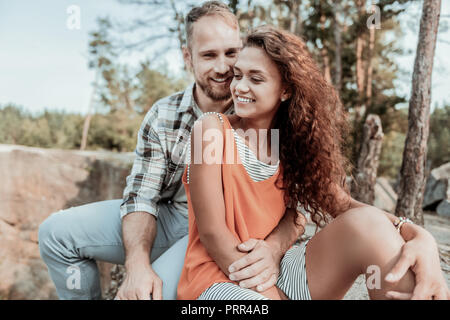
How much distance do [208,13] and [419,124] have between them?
336 cm

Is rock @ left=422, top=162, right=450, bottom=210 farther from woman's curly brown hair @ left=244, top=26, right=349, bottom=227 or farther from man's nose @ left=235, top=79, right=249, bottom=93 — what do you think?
man's nose @ left=235, top=79, right=249, bottom=93

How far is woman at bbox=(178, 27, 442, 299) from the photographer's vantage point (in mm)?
1327

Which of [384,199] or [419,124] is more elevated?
[419,124]

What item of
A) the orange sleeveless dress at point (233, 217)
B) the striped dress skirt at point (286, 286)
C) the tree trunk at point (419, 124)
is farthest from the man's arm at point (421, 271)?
the tree trunk at point (419, 124)

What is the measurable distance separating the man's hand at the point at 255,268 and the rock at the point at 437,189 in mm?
7313

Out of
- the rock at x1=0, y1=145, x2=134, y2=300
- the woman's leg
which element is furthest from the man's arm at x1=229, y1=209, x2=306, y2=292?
the rock at x1=0, y1=145, x2=134, y2=300

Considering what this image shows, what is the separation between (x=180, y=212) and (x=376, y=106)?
36.7ft

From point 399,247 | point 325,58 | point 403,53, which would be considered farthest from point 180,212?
point 403,53

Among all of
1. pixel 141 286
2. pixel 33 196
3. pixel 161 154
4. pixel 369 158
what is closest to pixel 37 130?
pixel 33 196

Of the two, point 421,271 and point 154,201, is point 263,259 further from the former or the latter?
point 154,201

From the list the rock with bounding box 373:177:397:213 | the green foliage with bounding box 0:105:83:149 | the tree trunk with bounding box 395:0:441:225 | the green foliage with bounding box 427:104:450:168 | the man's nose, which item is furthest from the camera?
the green foliage with bounding box 0:105:83:149

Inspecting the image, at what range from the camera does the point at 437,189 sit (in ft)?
24.7

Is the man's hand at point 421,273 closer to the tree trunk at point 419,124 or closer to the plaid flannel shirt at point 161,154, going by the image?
the plaid flannel shirt at point 161,154

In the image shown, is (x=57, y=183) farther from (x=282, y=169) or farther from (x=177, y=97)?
(x=282, y=169)
